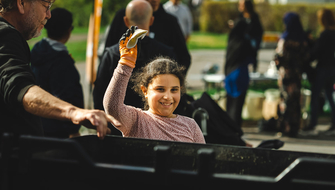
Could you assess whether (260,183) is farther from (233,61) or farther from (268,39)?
(268,39)

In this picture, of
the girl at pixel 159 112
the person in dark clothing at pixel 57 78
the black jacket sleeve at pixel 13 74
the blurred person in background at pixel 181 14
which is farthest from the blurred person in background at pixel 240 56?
the black jacket sleeve at pixel 13 74

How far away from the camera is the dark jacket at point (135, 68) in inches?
131

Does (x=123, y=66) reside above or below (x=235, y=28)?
below

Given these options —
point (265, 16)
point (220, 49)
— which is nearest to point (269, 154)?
point (220, 49)

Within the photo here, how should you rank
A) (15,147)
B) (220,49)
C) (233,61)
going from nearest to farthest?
(15,147), (233,61), (220,49)

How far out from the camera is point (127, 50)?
7.22ft

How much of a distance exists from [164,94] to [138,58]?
0.81 metres

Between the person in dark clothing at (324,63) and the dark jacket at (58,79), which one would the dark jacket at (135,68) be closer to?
the dark jacket at (58,79)

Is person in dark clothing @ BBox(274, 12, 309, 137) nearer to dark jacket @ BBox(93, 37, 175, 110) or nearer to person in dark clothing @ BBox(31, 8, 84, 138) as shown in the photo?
dark jacket @ BBox(93, 37, 175, 110)

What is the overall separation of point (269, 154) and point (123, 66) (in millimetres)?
854

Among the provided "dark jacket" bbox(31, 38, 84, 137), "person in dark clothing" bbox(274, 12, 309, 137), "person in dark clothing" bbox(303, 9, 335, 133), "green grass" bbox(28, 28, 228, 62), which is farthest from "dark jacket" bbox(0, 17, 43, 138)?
"green grass" bbox(28, 28, 228, 62)

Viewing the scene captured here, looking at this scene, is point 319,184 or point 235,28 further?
point 235,28

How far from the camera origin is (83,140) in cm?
195

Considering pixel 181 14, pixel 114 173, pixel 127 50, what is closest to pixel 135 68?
pixel 127 50
